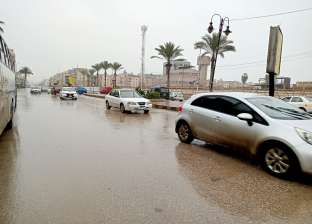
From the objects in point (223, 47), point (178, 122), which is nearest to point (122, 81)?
point (223, 47)

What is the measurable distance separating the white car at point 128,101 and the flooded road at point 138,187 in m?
9.29

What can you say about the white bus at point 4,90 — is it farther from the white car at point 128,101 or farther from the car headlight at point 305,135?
the white car at point 128,101

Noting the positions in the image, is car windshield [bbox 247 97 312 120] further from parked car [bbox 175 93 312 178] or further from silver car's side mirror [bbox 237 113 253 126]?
silver car's side mirror [bbox 237 113 253 126]

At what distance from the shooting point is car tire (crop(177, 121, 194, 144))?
7.58 meters

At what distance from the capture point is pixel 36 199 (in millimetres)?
3789

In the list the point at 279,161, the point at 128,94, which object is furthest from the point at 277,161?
the point at 128,94

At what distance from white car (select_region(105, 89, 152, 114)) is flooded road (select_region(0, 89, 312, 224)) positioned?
9286mm

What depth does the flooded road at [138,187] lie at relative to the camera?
11.2 ft

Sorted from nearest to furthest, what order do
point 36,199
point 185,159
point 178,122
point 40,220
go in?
point 40,220 → point 36,199 → point 185,159 → point 178,122

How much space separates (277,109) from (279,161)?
136cm

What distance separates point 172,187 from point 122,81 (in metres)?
162

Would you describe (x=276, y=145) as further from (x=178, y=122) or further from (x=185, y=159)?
(x=178, y=122)

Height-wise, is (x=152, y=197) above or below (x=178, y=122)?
below

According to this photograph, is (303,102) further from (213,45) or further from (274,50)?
(213,45)
